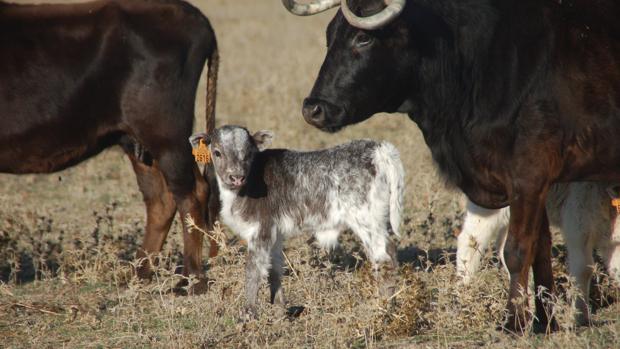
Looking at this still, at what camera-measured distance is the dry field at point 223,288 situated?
654 centimetres

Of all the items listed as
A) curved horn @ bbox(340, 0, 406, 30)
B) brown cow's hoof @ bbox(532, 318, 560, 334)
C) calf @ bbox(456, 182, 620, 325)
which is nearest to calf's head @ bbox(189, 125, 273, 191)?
curved horn @ bbox(340, 0, 406, 30)

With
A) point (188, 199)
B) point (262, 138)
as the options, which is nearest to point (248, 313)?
point (262, 138)

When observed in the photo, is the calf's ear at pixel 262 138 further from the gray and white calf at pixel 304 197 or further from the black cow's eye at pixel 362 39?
the black cow's eye at pixel 362 39

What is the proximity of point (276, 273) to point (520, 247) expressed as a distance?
70.6 inches

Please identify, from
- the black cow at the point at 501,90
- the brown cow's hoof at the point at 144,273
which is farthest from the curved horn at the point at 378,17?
the brown cow's hoof at the point at 144,273

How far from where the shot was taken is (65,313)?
7492 mm

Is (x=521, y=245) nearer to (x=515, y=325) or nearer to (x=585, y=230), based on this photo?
(x=515, y=325)

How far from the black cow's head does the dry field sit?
0.74 metres

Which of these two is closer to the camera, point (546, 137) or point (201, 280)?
point (546, 137)

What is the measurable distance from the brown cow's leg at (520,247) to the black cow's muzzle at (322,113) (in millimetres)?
1182

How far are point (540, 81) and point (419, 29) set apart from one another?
0.80 metres

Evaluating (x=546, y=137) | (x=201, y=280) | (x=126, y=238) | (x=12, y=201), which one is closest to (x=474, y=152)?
(x=546, y=137)

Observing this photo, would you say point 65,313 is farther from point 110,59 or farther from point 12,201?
point 12,201

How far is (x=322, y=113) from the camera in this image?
662cm
